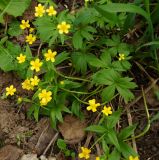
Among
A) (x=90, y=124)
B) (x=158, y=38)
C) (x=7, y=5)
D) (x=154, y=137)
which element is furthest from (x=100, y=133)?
(x=7, y=5)

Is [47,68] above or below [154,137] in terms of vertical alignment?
above

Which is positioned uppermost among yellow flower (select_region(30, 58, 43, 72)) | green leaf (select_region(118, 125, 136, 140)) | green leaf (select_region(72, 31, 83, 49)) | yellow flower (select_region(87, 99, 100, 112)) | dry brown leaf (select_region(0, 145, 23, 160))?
green leaf (select_region(72, 31, 83, 49))

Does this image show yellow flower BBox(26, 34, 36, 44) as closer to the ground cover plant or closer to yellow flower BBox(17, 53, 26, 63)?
the ground cover plant

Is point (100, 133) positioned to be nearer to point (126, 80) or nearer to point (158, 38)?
point (126, 80)

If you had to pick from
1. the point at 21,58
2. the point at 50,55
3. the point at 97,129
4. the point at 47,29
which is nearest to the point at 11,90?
the point at 21,58

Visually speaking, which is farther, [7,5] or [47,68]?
[7,5]

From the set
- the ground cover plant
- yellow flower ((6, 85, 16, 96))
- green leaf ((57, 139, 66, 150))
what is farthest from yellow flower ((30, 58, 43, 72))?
green leaf ((57, 139, 66, 150))
